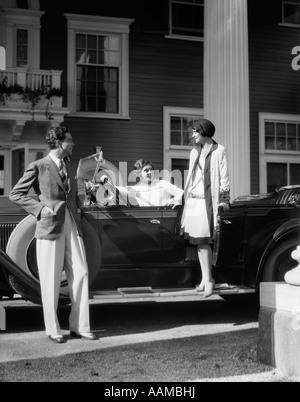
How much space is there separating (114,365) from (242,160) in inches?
246

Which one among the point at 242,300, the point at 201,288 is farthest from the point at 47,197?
the point at 242,300

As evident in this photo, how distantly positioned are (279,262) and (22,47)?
8654 millimetres

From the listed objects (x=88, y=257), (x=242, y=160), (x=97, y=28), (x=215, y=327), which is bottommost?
(x=215, y=327)

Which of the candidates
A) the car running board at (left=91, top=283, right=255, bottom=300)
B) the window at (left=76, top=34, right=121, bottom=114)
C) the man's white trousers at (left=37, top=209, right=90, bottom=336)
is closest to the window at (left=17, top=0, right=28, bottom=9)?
the window at (left=76, top=34, right=121, bottom=114)

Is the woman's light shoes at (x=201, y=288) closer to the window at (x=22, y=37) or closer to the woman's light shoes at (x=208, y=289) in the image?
the woman's light shoes at (x=208, y=289)

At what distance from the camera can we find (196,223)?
6.02m

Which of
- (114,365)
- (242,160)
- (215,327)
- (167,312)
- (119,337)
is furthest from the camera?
(242,160)

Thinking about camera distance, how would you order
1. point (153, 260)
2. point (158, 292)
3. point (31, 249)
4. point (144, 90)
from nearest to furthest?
point (31, 249)
point (158, 292)
point (153, 260)
point (144, 90)

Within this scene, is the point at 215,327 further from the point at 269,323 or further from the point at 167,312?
the point at 269,323

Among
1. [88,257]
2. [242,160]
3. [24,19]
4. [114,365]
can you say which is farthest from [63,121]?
[114,365]

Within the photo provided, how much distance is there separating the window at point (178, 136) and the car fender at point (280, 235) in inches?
293

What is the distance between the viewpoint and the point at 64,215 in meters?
5.22

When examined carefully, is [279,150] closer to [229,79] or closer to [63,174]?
[229,79]

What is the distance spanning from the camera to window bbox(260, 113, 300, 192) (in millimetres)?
14461
